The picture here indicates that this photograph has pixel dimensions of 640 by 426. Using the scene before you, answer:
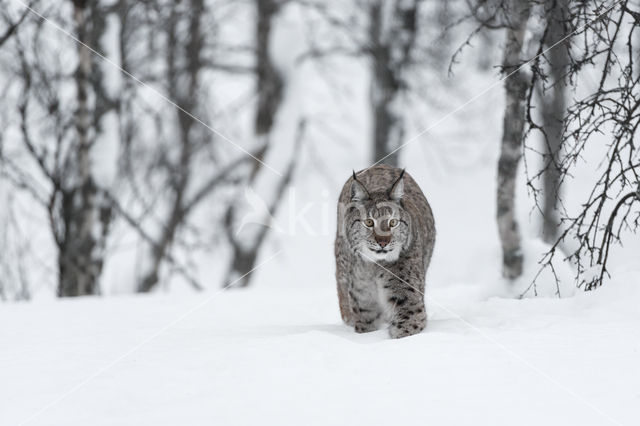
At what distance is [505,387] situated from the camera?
421 cm

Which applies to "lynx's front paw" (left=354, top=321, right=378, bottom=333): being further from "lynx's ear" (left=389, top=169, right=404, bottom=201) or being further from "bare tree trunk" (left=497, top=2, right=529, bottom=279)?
"bare tree trunk" (left=497, top=2, right=529, bottom=279)

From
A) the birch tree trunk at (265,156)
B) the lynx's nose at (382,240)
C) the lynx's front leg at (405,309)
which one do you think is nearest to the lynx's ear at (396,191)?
Result: the lynx's nose at (382,240)

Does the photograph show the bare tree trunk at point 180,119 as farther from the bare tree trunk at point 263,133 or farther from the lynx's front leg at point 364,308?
the lynx's front leg at point 364,308

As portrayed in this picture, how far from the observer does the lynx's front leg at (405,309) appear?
5547 mm

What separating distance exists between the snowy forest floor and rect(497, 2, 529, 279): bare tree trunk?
1.77m

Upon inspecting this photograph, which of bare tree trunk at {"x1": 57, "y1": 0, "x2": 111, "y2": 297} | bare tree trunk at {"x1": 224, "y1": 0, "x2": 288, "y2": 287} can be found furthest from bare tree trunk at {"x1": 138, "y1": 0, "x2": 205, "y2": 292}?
bare tree trunk at {"x1": 57, "y1": 0, "x2": 111, "y2": 297}

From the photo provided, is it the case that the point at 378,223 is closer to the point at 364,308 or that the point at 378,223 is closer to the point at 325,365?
the point at 364,308

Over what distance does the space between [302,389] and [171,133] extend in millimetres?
11385

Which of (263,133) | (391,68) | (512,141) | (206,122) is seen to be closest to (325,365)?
(512,141)

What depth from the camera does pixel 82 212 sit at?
462 inches

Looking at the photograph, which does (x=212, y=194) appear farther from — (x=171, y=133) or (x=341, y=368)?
(x=341, y=368)

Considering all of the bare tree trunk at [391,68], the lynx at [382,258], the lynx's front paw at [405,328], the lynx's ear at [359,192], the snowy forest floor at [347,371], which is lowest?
the snowy forest floor at [347,371]

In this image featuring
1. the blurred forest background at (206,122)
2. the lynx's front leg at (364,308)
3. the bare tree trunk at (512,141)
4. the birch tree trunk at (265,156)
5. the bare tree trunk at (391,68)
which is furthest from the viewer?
the bare tree trunk at (391,68)

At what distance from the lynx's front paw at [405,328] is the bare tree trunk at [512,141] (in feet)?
8.74
